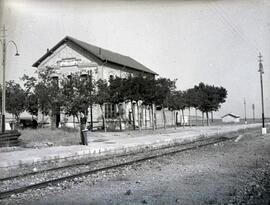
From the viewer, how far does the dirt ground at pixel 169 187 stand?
22.4 ft

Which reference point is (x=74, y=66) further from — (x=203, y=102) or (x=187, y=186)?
(x=187, y=186)

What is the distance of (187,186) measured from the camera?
8.15 meters

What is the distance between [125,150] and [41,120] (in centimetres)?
2410

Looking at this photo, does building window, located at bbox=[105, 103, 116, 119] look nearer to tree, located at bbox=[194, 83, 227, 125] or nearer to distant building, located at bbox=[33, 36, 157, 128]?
distant building, located at bbox=[33, 36, 157, 128]

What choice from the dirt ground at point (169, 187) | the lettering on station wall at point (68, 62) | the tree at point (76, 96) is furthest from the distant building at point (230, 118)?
the dirt ground at point (169, 187)

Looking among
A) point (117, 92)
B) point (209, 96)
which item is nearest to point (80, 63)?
point (117, 92)

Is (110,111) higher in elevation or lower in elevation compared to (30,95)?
lower

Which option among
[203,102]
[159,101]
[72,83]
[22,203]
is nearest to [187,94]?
[203,102]

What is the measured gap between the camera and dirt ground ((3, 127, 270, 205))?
22.4 feet

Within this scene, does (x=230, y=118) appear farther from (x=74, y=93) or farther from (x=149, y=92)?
(x=74, y=93)

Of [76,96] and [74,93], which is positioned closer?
[76,96]

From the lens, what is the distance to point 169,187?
8039mm

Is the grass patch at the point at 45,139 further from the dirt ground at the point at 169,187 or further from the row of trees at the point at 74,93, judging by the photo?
the dirt ground at the point at 169,187

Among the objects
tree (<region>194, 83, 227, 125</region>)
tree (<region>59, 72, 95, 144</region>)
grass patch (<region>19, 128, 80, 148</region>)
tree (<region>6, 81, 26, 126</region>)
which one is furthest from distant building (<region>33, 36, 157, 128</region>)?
tree (<region>194, 83, 227, 125</region>)
